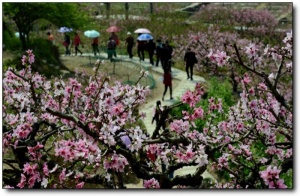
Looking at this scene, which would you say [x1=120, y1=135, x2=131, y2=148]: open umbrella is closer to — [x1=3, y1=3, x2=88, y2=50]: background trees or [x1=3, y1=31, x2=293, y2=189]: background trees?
[x1=3, y1=31, x2=293, y2=189]: background trees

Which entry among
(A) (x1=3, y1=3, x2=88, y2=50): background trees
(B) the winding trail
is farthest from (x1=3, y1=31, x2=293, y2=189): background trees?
(A) (x1=3, y1=3, x2=88, y2=50): background trees

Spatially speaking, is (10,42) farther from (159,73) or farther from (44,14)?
(159,73)

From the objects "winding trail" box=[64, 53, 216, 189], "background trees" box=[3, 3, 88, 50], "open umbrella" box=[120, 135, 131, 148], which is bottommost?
"winding trail" box=[64, 53, 216, 189]

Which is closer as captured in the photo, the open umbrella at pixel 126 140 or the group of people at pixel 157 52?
the open umbrella at pixel 126 140

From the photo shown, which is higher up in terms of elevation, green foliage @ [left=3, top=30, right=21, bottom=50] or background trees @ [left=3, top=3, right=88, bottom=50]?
background trees @ [left=3, top=3, right=88, bottom=50]

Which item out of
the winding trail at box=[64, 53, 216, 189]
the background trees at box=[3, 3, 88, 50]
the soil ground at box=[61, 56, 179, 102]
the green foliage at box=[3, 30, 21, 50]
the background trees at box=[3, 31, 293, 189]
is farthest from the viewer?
the green foliage at box=[3, 30, 21, 50]

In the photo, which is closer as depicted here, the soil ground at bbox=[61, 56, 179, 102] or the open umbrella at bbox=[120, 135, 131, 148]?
the open umbrella at bbox=[120, 135, 131, 148]

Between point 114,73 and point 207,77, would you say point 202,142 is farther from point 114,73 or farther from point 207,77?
point 207,77

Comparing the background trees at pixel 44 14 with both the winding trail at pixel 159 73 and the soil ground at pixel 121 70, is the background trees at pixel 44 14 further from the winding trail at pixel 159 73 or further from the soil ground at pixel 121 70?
the winding trail at pixel 159 73

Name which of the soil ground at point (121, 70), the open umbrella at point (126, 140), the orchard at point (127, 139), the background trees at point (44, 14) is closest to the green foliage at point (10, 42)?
the background trees at point (44, 14)

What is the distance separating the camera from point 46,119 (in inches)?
148

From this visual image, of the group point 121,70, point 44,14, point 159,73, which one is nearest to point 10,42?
point 44,14

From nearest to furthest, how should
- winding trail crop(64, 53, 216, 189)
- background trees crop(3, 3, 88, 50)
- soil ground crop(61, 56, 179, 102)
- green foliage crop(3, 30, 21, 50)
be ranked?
winding trail crop(64, 53, 216, 189) → background trees crop(3, 3, 88, 50) → soil ground crop(61, 56, 179, 102) → green foliage crop(3, 30, 21, 50)

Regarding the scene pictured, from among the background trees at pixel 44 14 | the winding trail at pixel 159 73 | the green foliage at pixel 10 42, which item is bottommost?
the winding trail at pixel 159 73
